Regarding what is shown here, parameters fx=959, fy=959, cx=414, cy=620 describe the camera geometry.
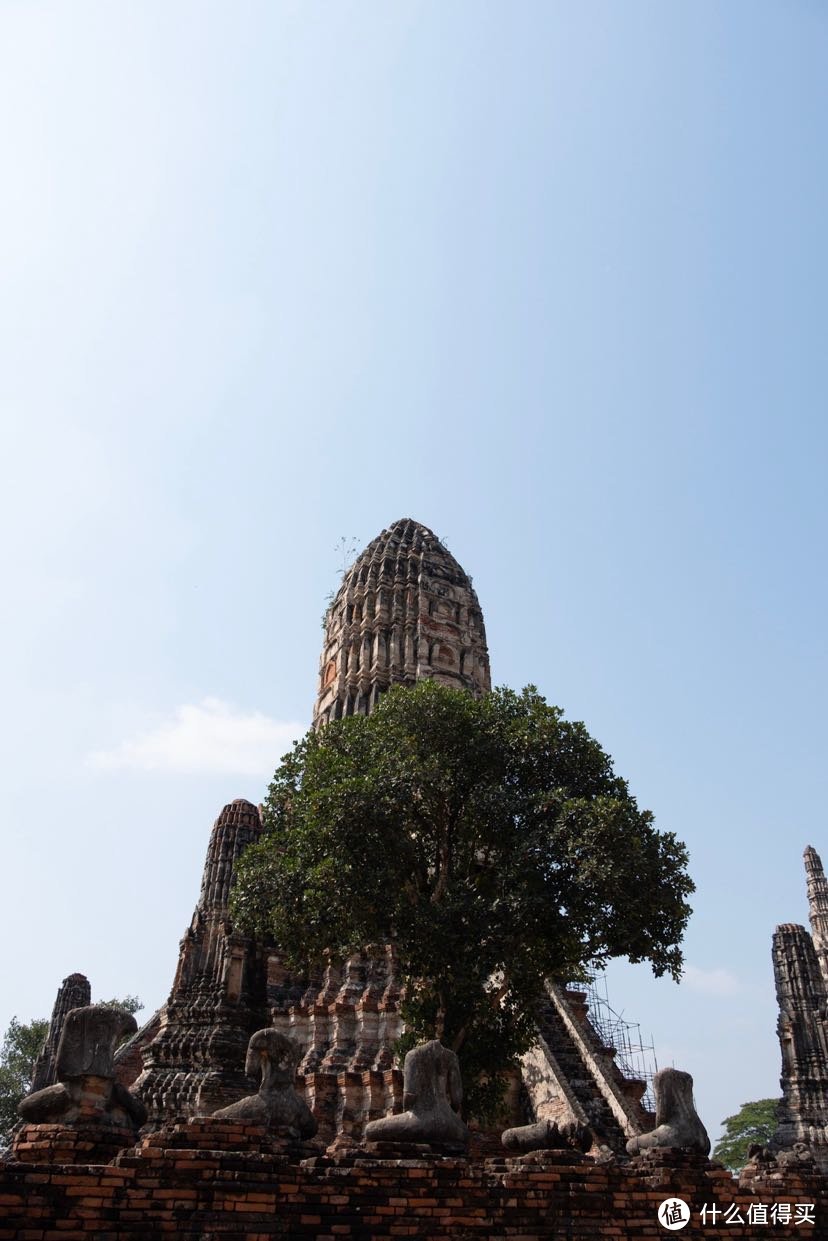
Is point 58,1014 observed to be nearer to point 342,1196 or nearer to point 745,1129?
point 342,1196

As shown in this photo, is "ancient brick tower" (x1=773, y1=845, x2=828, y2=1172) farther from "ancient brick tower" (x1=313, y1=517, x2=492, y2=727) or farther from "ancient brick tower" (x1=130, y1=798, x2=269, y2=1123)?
"ancient brick tower" (x1=130, y1=798, x2=269, y2=1123)

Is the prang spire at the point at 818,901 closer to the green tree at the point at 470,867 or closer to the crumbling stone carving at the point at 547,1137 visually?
the green tree at the point at 470,867

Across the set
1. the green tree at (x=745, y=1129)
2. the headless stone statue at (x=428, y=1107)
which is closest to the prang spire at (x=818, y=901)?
the green tree at (x=745, y=1129)

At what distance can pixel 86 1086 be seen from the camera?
8.84m

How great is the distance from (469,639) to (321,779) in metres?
21.2

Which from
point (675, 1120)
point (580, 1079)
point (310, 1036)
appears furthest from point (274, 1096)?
point (310, 1036)

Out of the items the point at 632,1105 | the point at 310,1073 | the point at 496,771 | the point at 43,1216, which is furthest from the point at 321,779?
the point at 43,1216

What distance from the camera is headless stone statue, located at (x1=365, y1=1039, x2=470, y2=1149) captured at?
9.20 metres

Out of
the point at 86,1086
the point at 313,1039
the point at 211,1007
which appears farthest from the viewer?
the point at 211,1007

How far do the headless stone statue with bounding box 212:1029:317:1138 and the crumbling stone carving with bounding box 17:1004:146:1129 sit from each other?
0.93m

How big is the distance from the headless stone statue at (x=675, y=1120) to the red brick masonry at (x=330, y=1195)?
232 mm

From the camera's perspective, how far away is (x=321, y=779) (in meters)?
18.8

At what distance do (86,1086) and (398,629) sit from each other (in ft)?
97.9

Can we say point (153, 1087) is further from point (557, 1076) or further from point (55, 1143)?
point (55, 1143)
